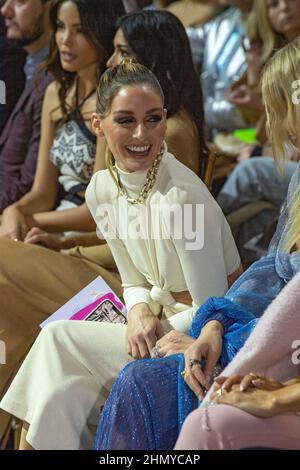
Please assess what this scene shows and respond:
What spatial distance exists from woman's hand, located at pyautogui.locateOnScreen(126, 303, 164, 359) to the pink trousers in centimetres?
31

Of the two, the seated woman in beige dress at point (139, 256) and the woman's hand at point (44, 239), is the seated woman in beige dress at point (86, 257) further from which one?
the seated woman in beige dress at point (139, 256)

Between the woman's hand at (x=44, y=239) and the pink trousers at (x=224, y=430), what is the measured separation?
104 cm

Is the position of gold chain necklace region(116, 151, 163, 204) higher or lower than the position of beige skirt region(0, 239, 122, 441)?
higher

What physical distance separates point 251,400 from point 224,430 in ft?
0.23

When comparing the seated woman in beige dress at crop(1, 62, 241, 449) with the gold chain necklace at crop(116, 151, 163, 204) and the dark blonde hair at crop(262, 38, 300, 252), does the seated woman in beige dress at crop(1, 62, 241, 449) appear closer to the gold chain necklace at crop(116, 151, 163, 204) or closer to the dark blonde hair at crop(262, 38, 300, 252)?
the gold chain necklace at crop(116, 151, 163, 204)

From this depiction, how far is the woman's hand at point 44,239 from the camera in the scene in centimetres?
283

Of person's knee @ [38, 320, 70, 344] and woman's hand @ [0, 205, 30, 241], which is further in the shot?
woman's hand @ [0, 205, 30, 241]

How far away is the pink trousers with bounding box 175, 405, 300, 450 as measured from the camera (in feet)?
6.12

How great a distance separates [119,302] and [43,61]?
3.19ft

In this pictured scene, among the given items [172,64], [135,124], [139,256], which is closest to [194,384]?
[139,256]

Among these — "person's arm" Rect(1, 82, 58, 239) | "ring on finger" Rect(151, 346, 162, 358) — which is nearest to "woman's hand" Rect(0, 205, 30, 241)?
"person's arm" Rect(1, 82, 58, 239)

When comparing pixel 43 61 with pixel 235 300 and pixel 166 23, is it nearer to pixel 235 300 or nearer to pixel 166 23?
pixel 166 23

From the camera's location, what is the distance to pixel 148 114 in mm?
2229
